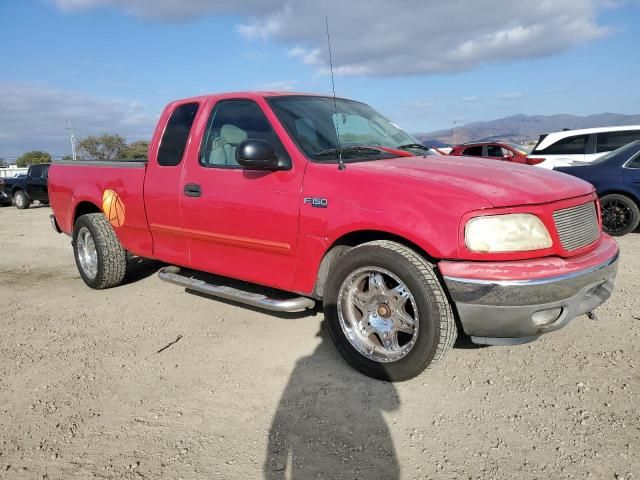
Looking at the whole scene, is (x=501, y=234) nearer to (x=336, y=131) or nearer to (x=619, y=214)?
(x=336, y=131)

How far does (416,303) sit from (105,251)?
360 cm

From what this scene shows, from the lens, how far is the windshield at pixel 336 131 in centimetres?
353

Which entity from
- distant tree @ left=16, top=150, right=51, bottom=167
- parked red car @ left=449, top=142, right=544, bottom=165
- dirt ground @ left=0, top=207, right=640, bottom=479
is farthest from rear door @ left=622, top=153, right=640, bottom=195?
distant tree @ left=16, top=150, right=51, bottom=167

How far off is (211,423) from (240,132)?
2244mm

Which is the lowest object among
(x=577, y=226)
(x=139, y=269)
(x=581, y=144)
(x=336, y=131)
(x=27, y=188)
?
(x=139, y=269)

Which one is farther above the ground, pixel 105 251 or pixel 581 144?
pixel 581 144

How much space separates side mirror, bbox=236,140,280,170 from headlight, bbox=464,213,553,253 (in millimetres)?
1436

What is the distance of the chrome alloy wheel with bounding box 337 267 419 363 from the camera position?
119 inches

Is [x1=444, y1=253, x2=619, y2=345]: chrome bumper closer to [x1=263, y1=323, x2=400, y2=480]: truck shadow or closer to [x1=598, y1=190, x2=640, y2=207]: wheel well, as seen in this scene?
[x1=263, y1=323, x2=400, y2=480]: truck shadow

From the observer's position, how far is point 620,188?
732 centimetres

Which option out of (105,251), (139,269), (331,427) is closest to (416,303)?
(331,427)

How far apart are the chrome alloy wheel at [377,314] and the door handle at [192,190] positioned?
155 centimetres

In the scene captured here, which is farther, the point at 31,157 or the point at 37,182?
the point at 31,157

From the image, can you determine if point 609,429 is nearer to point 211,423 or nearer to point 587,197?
point 587,197
